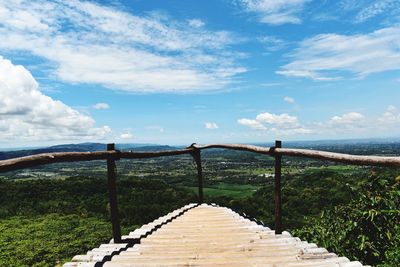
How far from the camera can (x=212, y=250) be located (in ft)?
12.6

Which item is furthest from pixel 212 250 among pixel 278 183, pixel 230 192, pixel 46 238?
pixel 230 192

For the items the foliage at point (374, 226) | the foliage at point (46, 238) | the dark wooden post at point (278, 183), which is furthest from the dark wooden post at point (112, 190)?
the foliage at point (46, 238)

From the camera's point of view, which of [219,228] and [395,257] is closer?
[395,257]

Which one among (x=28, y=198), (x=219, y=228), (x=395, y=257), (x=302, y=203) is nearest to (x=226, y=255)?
(x=219, y=228)

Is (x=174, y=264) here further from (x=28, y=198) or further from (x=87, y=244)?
(x=28, y=198)

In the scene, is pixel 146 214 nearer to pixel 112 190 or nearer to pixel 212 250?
pixel 112 190

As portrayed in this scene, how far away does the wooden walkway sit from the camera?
326 centimetres

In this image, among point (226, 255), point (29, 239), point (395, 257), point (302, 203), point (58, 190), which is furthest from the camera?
point (302, 203)

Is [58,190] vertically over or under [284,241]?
under

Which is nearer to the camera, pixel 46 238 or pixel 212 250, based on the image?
pixel 212 250

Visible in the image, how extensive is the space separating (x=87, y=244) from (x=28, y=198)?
4.39 meters

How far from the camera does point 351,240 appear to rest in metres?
5.82

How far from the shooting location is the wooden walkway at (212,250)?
3.26 metres

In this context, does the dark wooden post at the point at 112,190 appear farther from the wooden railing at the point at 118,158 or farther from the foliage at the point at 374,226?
the foliage at the point at 374,226
